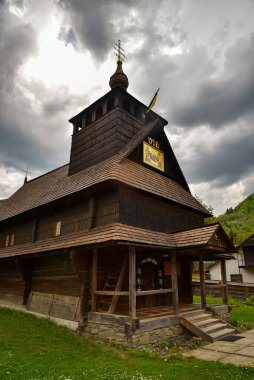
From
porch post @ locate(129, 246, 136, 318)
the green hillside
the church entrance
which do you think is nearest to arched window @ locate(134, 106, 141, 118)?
the church entrance

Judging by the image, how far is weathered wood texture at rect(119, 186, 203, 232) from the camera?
35.7ft

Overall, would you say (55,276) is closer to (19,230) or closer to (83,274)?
(83,274)

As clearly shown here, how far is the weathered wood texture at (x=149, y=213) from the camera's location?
1089 cm

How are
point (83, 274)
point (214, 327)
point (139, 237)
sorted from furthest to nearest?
point (214, 327), point (83, 274), point (139, 237)

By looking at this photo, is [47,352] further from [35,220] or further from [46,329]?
[35,220]

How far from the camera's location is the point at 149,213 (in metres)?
11.9

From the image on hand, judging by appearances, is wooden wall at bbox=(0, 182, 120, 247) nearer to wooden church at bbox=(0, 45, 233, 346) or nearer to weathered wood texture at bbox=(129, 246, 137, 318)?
wooden church at bbox=(0, 45, 233, 346)

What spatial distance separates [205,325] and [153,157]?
313 inches

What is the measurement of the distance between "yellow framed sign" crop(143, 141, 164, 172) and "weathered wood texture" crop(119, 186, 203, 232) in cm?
223

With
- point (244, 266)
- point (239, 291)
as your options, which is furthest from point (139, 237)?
point (244, 266)

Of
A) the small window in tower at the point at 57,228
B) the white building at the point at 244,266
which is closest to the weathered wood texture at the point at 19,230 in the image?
the small window in tower at the point at 57,228

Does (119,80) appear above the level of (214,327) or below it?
above

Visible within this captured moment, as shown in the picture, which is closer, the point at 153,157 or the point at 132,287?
the point at 132,287

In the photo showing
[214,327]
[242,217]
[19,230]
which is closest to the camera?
→ [214,327]
